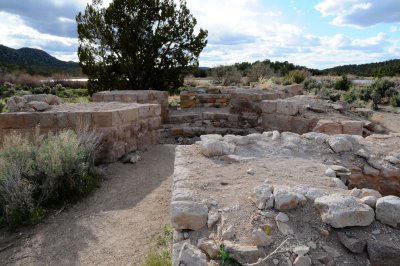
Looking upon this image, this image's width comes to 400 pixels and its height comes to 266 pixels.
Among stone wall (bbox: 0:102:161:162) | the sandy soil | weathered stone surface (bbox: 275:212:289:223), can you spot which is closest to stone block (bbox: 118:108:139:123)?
stone wall (bbox: 0:102:161:162)

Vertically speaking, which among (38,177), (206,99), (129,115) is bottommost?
(38,177)

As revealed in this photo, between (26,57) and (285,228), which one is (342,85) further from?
(26,57)

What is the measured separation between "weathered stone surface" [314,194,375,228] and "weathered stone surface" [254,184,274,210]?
1.27 ft

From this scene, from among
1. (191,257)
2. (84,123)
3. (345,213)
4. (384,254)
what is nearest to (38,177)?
(84,123)

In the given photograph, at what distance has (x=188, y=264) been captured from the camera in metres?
2.30

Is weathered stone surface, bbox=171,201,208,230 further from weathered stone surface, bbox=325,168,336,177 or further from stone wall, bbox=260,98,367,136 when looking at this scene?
stone wall, bbox=260,98,367,136

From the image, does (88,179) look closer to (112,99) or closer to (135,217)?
(135,217)

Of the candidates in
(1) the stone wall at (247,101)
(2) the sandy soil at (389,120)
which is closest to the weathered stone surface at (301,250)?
(1) the stone wall at (247,101)

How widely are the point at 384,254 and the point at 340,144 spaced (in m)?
2.21

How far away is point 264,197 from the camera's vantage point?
2.79 meters

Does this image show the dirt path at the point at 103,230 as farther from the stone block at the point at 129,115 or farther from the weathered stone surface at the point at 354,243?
the weathered stone surface at the point at 354,243

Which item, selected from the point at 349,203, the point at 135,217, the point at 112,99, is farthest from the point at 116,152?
the point at 349,203

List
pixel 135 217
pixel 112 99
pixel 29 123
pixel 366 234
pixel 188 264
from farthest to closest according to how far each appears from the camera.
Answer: pixel 112 99, pixel 29 123, pixel 135 217, pixel 366 234, pixel 188 264

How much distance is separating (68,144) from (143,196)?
4.10ft
